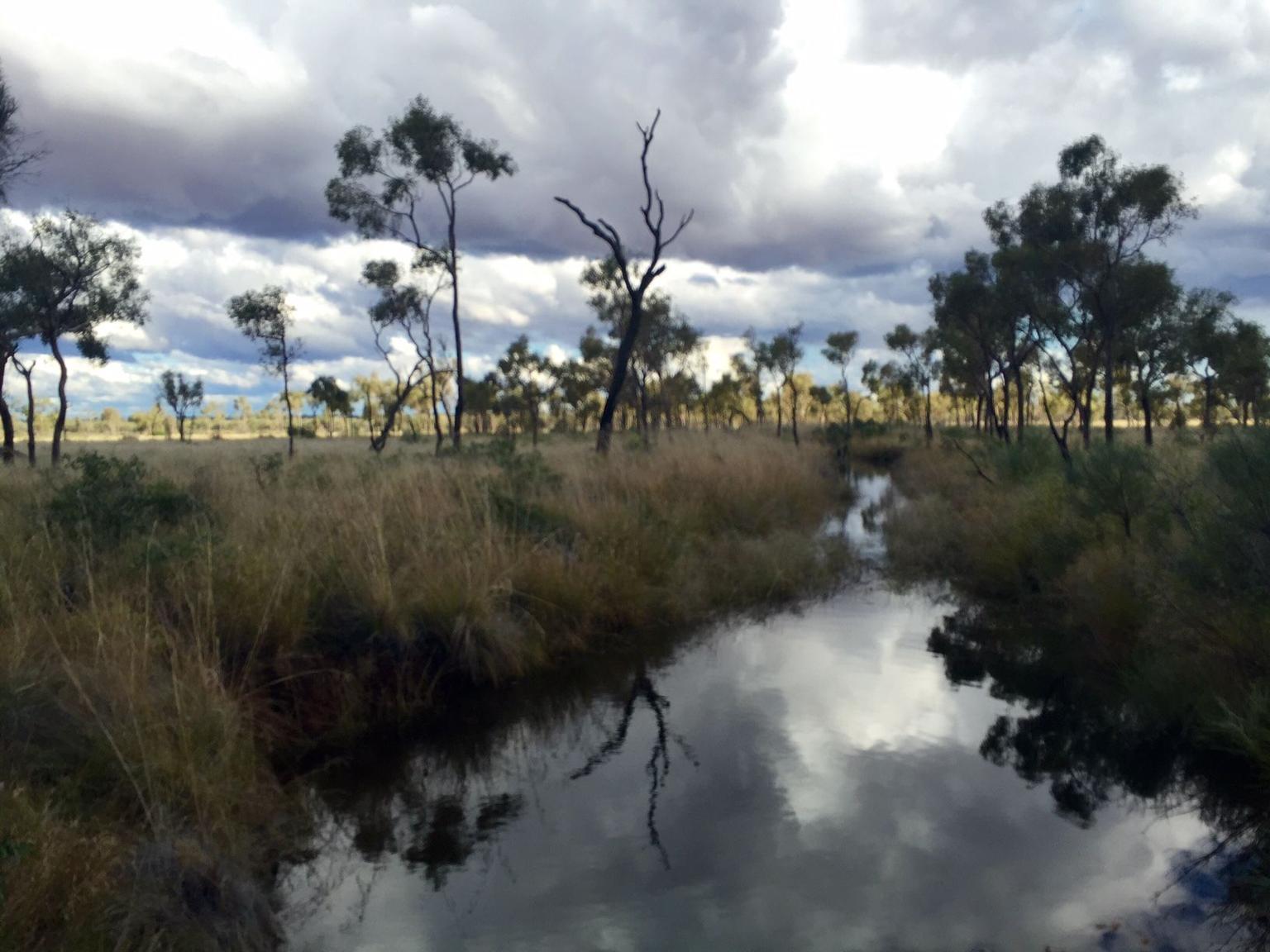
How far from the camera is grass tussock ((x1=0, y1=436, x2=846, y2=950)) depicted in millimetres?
3416

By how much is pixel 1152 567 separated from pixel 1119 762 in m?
1.93

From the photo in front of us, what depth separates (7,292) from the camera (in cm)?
2534

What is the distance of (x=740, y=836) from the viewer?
4.71m

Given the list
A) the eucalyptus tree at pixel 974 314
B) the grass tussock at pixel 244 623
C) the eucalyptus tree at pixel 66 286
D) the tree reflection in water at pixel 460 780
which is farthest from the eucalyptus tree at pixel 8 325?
the eucalyptus tree at pixel 974 314

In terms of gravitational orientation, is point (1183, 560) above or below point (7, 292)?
below

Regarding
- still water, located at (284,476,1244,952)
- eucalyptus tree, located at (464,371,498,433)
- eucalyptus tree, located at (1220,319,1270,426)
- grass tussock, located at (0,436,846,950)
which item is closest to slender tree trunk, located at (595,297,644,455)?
grass tussock, located at (0,436,846,950)

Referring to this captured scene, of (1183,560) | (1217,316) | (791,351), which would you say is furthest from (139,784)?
(791,351)

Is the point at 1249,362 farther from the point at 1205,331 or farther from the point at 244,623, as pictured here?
the point at 244,623

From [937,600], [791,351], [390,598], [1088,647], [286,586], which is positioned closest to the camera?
[286,586]

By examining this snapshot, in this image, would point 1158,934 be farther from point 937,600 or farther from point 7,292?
point 7,292

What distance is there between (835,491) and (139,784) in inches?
776

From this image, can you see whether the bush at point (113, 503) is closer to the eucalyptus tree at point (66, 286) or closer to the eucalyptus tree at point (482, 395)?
the eucalyptus tree at point (66, 286)

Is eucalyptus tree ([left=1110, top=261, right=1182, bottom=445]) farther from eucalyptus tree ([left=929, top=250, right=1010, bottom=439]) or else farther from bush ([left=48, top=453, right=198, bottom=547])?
bush ([left=48, top=453, right=198, bottom=547])

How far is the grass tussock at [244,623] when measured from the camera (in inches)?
134
